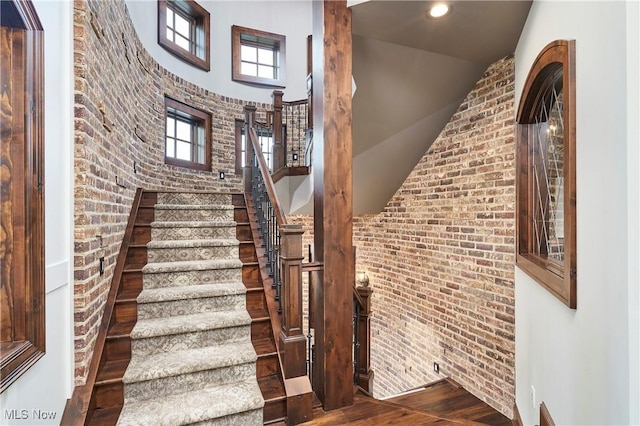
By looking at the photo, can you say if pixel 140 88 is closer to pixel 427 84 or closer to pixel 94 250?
pixel 94 250

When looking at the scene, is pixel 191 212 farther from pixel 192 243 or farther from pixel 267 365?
pixel 267 365

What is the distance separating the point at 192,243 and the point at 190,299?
0.58 meters

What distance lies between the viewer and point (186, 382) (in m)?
1.92

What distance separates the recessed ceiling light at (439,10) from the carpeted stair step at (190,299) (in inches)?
96.4

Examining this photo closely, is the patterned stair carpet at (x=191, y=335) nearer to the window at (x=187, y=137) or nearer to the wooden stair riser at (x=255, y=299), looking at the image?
the wooden stair riser at (x=255, y=299)

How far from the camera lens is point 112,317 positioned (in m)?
2.15

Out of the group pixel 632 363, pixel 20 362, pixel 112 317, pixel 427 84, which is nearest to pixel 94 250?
pixel 112 317

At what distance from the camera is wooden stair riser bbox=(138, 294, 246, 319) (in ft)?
7.42

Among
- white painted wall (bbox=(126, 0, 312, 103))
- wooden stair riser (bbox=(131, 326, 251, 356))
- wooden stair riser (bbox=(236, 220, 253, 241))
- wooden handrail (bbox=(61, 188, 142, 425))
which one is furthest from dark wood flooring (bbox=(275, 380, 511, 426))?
white painted wall (bbox=(126, 0, 312, 103))

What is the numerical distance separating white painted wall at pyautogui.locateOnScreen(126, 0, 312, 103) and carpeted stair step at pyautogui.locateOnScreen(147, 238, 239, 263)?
116 inches

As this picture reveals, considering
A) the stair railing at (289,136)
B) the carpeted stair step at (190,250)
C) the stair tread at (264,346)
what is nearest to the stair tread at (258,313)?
the stair tread at (264,346)

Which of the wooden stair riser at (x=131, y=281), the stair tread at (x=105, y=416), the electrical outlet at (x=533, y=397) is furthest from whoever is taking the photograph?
the wooden stair riser at (x=131, y=281)

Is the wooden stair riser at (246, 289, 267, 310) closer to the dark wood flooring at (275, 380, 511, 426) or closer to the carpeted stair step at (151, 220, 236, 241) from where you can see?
the carpeted stair step at (151, 220, 236, 241)

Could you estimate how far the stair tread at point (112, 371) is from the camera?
180 cm
